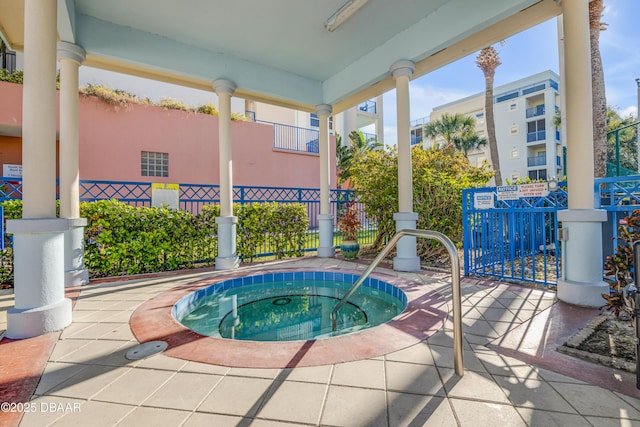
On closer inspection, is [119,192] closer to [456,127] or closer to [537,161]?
[456,127]

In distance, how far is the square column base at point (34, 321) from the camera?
2535 mm

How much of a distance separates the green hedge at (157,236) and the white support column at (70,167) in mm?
445

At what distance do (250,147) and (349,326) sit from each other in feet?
34.2

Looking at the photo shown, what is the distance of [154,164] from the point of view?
35.0 feet

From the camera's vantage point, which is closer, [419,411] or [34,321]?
[419,411]

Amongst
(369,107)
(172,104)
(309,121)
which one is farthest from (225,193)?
(369,107)

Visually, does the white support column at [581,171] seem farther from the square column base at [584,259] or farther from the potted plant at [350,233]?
the potted plant at [350,233]

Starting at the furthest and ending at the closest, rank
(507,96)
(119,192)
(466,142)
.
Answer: (507,96) < (466,142) < (119,192)

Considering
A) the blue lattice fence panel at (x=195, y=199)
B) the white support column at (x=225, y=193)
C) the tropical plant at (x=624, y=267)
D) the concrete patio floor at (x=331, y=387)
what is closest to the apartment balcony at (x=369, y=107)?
the blue lattice fence panel at (x=195, y=199)

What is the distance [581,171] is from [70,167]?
661 cm

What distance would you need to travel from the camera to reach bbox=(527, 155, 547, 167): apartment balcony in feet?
77.2

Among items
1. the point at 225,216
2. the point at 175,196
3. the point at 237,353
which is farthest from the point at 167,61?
the point at 237,353

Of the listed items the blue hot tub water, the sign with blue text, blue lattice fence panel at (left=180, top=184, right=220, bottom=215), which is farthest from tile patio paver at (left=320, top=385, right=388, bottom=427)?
blue lattice fence panel at (left=180, top=184, right=220, bottom=215)

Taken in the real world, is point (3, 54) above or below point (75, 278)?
above
